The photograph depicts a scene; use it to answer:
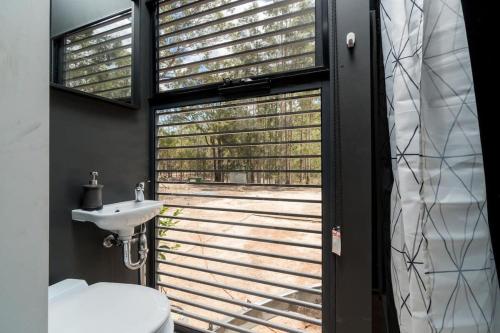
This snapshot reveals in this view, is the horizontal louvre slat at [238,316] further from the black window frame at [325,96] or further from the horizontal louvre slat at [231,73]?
the horizontal louvre slat at [231,73]

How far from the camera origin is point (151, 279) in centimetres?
154

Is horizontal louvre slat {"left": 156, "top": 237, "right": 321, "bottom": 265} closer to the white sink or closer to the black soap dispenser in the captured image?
the white sink

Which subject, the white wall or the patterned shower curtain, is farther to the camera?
the patterned shower curtain

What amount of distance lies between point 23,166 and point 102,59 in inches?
51.0

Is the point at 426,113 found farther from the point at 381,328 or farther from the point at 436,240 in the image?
the point at 381,328

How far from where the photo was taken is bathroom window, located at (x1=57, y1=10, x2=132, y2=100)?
117 cm

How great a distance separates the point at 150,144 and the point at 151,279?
2.90 ft

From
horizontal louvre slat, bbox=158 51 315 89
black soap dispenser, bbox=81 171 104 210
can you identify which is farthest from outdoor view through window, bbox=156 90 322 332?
black soap dispenser, bbox=81 171 104 210

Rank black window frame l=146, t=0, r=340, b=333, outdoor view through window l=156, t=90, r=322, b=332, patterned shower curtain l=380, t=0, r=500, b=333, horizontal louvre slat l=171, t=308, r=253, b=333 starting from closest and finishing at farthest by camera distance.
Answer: patterned shower curtain l=380, t=0, r=500, b=333, black window frame l=146, t=0, r=340, b=333, outdoor view through window l=156, t=90, r=322, b=332, horizontal louvre slat l=171, t=308, r=253, b=333

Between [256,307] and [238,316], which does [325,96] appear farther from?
[238,316]

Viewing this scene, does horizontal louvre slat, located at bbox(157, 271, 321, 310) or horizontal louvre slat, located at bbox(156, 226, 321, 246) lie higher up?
horizontal louvre slat, located at bbox(156, 226, 321, 246)

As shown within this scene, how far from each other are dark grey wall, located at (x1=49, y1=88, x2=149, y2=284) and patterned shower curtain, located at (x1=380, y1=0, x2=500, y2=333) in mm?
1380

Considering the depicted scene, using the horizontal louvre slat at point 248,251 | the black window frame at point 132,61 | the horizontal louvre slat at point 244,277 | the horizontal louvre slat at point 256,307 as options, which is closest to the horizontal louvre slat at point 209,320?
the horizontal louvre slat at point 256,307

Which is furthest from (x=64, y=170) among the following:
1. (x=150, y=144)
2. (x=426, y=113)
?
(x=426, y=113)
